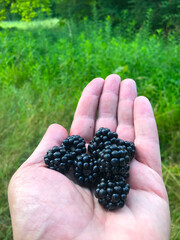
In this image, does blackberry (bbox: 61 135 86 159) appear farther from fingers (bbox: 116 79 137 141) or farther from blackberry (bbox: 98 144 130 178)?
fingers (bbox: 116 79 137 141)

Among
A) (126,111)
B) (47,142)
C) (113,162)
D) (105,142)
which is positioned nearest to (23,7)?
(126,111)

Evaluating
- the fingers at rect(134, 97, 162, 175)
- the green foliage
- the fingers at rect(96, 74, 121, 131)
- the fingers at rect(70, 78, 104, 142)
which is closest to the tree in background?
the green foliage

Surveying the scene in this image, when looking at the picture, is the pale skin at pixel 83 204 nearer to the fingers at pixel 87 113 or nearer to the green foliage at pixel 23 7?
the fingers at pixel 87 113

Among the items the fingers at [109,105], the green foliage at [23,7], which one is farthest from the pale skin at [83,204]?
the green foliage at [23,7]

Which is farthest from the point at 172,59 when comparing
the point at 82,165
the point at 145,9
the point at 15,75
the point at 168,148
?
the point at 145,9

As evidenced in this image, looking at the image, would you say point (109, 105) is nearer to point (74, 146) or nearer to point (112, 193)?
point (74, 146)

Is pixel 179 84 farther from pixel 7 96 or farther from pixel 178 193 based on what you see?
pixel 7 96
